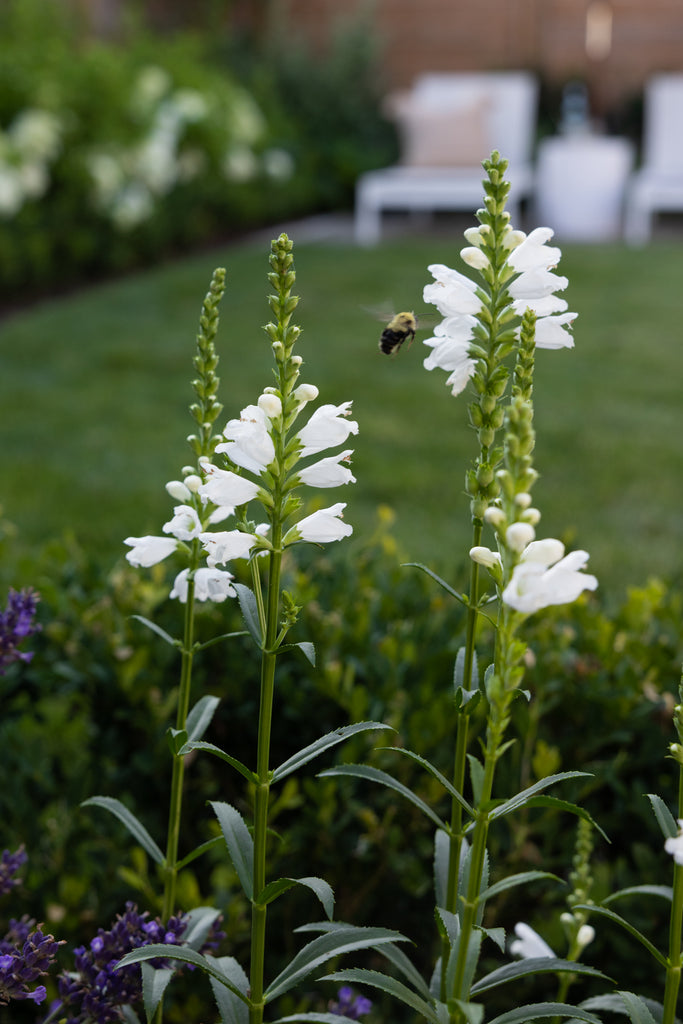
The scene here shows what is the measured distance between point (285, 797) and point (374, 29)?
38.3ft

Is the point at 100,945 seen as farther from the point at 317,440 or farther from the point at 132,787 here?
the point at 132,787

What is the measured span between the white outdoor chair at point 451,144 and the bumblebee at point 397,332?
772 cm

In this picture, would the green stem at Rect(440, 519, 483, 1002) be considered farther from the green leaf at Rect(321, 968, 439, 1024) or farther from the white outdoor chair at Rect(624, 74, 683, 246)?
the white outdoor chair at Rect(624, 74, 683, 246)

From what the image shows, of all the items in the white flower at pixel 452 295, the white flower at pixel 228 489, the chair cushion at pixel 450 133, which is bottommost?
the white flower at pixel 228 489

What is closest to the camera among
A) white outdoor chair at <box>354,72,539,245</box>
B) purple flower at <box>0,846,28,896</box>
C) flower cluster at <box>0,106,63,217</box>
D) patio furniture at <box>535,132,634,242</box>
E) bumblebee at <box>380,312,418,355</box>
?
purple flower at <box>0,846,28,896</box>

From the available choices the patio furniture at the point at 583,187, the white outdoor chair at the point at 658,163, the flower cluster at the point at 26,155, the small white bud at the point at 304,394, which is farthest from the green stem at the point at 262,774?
the patio furniture at the point at 583,187

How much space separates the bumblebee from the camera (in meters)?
1.47

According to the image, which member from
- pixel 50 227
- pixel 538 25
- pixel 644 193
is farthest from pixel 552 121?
pixel 50 227

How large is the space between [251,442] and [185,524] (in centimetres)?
19

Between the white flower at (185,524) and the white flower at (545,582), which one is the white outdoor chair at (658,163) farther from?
the white flower at (545,582)

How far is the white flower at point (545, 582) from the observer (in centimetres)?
83

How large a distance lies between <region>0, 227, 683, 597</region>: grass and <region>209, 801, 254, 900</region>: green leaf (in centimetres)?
119

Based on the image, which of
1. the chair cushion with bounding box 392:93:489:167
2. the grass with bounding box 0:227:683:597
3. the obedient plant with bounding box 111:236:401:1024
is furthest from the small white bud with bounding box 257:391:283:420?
the chair cushion with bounding box 392:93:489:167

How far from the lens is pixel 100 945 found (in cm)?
116
